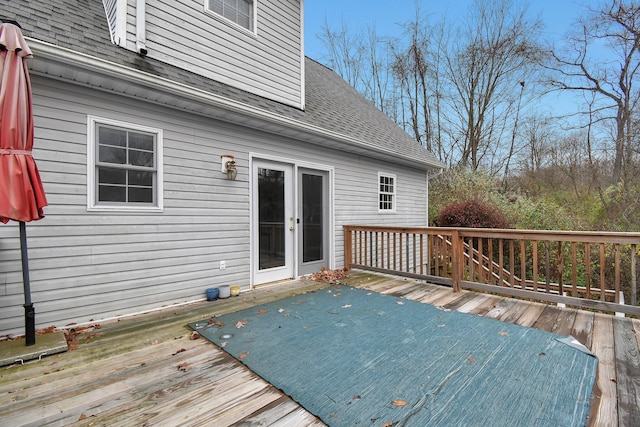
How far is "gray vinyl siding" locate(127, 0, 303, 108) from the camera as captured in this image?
3.76 meters

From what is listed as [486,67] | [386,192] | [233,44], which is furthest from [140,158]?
[486,67]

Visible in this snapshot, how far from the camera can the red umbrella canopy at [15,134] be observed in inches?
87.7

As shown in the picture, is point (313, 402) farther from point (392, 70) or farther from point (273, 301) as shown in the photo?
point (392, 70)

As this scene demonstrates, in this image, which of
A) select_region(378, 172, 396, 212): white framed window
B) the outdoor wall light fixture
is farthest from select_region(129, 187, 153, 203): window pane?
select_region(378, 172, 396, 212): white framed window

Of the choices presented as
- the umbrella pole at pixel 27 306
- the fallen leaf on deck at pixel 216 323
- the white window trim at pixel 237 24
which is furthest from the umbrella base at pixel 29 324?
the white window trim at pixel 237 24

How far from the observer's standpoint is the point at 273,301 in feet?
12.9

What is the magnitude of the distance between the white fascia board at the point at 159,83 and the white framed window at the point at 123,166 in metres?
0.55

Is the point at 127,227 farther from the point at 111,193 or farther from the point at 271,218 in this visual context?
the point at 271,218

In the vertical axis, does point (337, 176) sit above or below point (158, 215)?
above

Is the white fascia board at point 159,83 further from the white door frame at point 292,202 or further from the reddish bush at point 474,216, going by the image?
the reddish bush at point 474,216

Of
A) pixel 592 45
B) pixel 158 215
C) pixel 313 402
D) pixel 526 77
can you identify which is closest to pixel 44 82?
pixel 158 215

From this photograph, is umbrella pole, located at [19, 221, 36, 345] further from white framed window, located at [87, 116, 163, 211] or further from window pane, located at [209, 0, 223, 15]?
window pane, located at [209, 0, 223, 15]

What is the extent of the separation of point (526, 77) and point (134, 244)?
15.5 metres

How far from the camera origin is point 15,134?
2281mm
